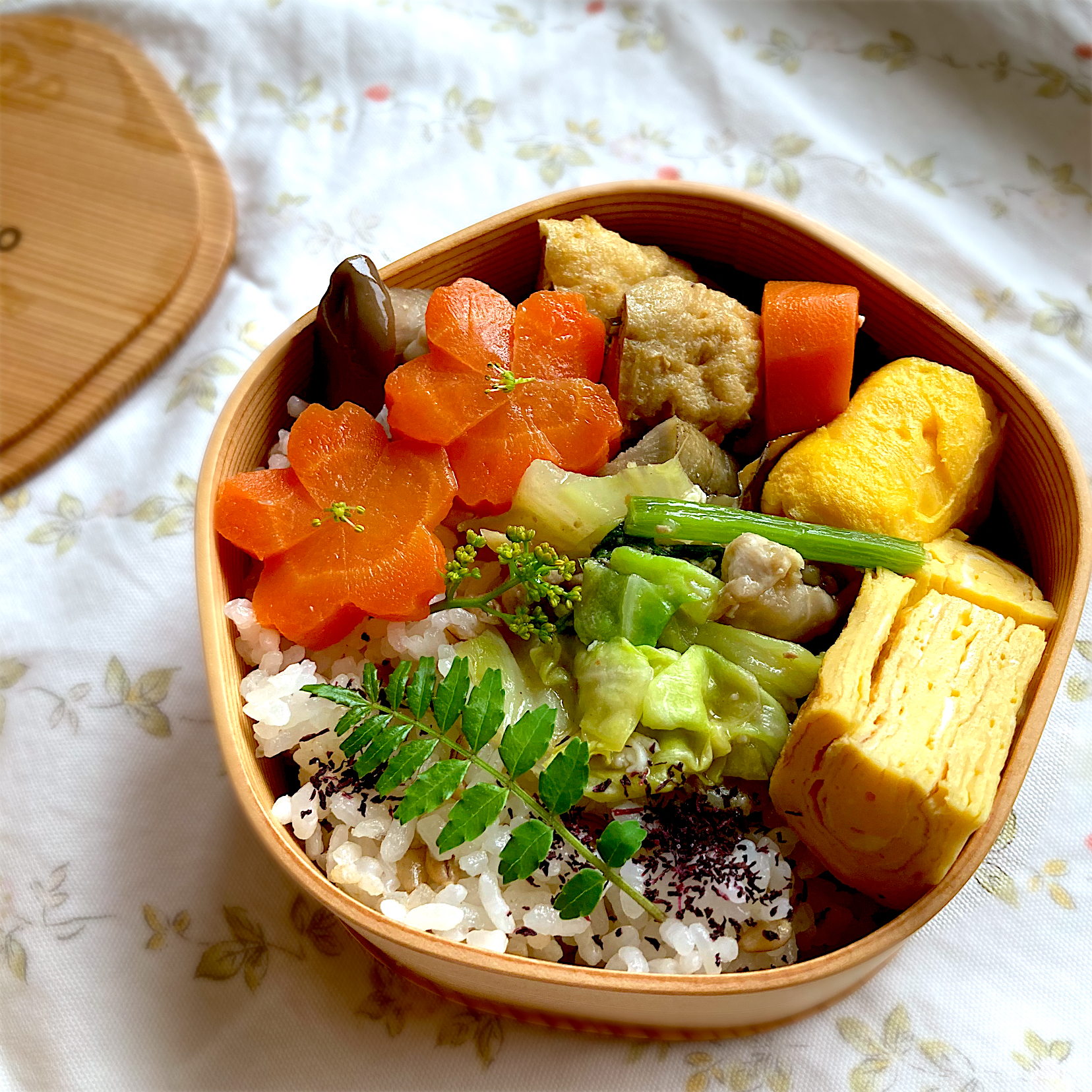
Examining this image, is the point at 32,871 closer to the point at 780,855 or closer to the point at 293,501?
the point at 293,501

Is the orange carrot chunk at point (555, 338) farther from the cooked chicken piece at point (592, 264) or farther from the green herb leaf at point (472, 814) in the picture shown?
the green herb leaf at point (472, 814)

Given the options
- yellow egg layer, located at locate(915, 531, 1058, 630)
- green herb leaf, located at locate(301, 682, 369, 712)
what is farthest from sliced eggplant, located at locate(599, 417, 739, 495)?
green herb leaf, located at locate(301, 682, 369, 712)

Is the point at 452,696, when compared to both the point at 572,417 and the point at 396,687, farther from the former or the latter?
the point at 572,417

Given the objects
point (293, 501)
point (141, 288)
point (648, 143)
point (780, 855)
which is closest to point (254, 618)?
point (293, 501)

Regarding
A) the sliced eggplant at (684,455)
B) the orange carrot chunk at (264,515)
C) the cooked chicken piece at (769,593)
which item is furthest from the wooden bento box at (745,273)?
the sliced eggplant at (684,455)

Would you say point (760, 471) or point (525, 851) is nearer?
point (525, 851)

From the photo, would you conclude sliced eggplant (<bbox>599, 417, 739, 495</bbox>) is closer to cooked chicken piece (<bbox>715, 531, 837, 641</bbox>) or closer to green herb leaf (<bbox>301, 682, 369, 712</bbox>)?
cooked chicken piece (<bbox>715, 531, 837, 641</bbox>)

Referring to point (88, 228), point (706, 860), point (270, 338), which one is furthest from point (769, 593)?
point (88, 228)
